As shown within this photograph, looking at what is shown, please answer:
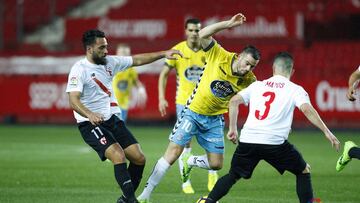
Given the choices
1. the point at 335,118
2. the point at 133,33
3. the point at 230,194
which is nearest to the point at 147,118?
the point at 133,33

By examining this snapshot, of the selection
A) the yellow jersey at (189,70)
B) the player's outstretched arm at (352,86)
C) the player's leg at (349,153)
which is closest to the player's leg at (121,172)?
the player's leg at (349,153)

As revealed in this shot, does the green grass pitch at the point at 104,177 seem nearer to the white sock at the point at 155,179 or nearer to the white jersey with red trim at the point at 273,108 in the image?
the white sock at the point at 155,179

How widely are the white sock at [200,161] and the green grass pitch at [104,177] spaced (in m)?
0.49

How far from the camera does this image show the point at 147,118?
92.5 ft

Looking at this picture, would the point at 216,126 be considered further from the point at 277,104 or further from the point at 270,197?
the point at 277,104

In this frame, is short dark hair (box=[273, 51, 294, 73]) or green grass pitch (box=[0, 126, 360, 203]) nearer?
short dark hair (box=[273, 51, 294, 73])

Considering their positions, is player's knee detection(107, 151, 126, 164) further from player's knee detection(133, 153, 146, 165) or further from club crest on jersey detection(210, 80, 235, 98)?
club crest on jersey detection(210, 80, 235, 98)

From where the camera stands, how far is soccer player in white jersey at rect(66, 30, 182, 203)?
10.6 m

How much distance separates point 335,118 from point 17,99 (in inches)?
434

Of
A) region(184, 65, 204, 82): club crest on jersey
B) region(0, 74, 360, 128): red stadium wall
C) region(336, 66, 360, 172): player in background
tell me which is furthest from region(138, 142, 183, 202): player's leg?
region(0, 74, 360, 128): red stadium wall

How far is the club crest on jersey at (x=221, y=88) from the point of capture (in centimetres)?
1133

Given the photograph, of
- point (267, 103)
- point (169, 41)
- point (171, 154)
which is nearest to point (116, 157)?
point (171, 154)

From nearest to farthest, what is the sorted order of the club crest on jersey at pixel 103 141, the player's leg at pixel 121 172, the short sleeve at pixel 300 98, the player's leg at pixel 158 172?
1. the short sleeve at pixel 300 98
2. the player's leg at pixel 121 172
3. the club crest on jersey at pixel 103 141
4. the player's leg at pixel 158 172

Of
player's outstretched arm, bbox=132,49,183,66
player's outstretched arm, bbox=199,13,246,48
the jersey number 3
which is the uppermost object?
player's outstretched arm, bbox=199,13,246,48
